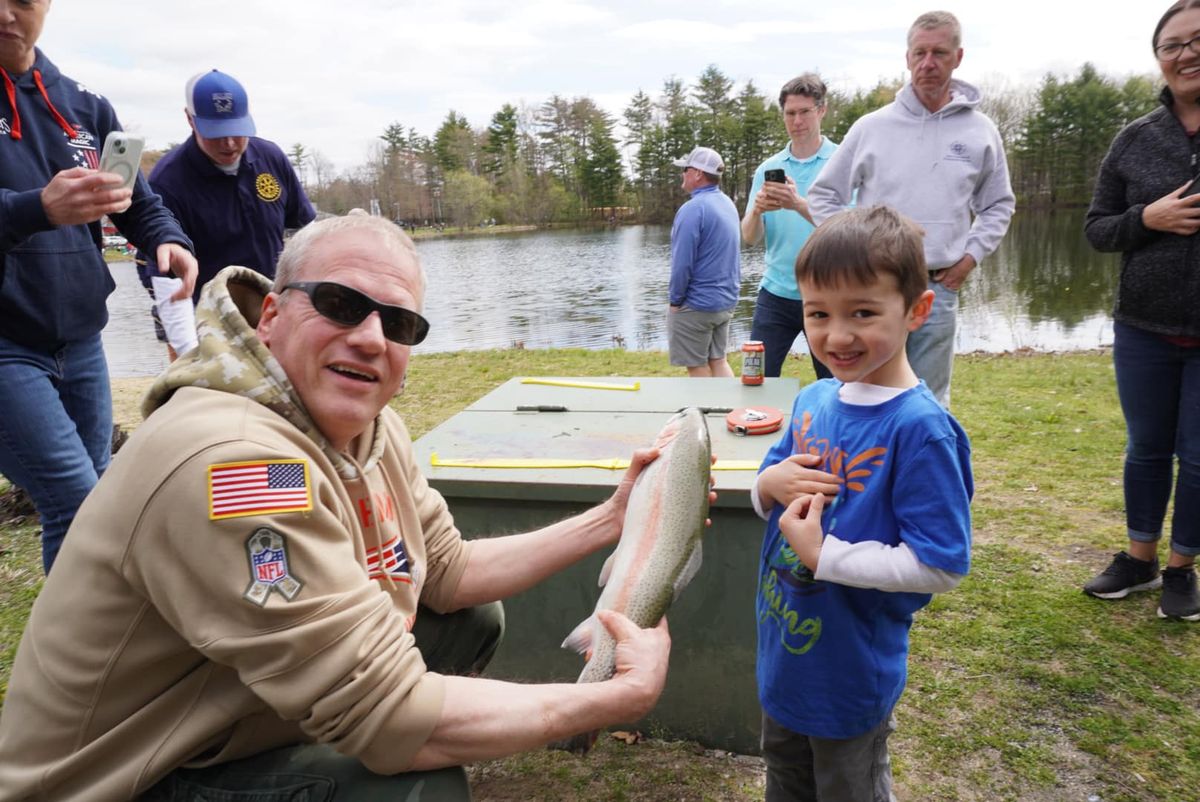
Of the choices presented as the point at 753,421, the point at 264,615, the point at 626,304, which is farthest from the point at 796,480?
the point at 626,304

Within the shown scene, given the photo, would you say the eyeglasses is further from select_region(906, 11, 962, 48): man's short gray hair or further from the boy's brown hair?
the boy's brown hair

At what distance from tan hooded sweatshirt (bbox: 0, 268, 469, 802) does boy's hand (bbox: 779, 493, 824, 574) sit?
3.16 ft

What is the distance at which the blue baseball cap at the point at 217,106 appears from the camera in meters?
4.45

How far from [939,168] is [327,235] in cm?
371

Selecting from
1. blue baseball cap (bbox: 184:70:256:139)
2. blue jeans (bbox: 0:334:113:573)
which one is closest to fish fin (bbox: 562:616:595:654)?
blue jeans (bbox: 0:334:113:573)

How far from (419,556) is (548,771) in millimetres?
1300

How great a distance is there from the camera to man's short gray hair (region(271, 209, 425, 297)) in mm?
1861

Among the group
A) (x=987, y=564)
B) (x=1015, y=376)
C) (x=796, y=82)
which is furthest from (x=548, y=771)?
(x=1015, y=376)

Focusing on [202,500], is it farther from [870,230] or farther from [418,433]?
[418,433]

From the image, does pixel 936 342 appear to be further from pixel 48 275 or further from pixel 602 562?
pixel 48 275

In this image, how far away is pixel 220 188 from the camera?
472 cm

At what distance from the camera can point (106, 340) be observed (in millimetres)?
19781

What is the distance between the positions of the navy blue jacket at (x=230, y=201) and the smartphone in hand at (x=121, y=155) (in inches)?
66.3

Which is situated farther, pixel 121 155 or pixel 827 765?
pixel 121 155
